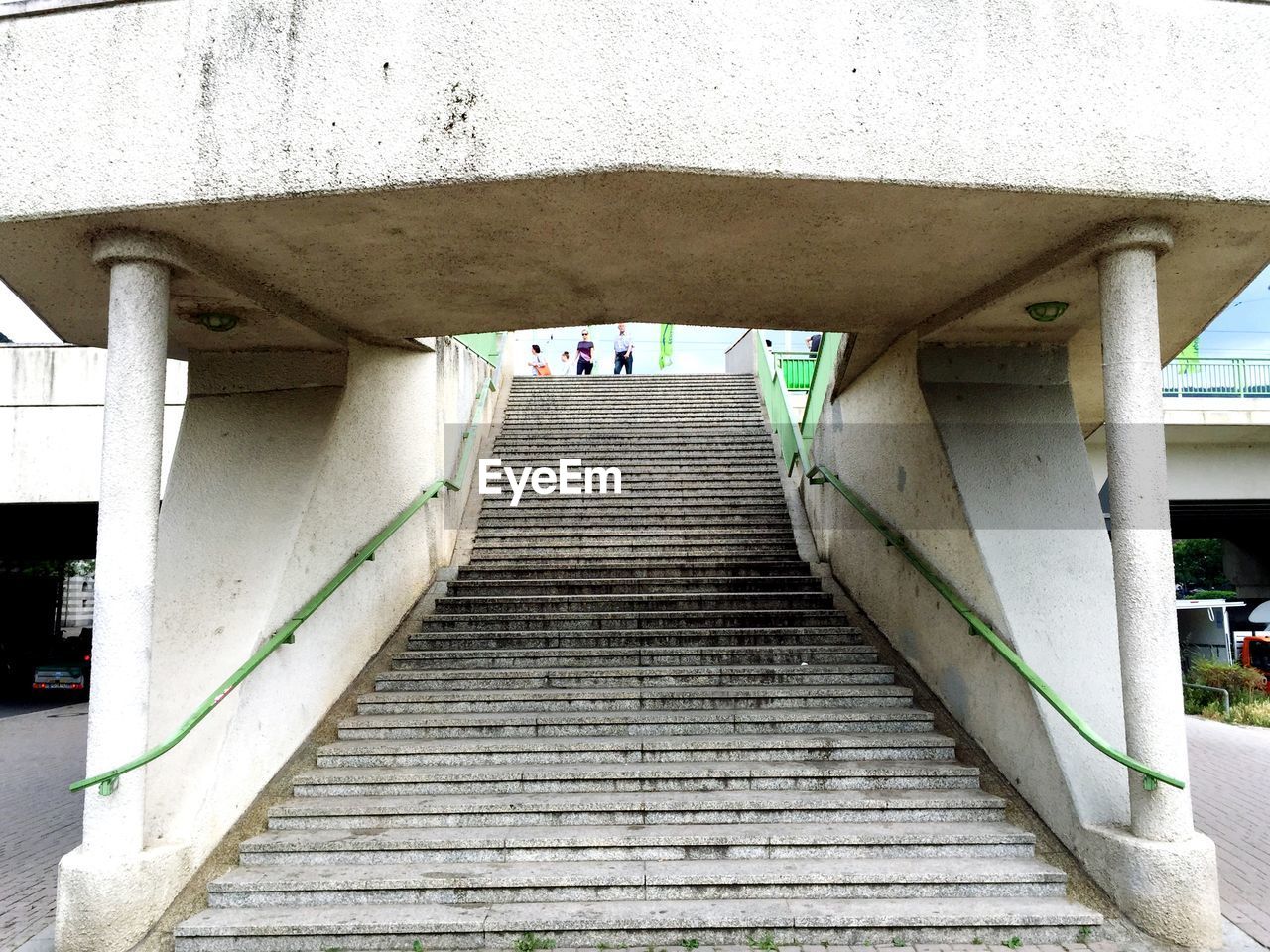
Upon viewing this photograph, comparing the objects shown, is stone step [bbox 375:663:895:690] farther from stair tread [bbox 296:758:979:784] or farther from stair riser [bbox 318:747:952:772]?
stair tread [bbox 296:758:979:784]

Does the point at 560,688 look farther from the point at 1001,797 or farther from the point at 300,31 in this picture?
the point at 300,31

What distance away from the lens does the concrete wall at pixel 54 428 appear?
9.58 meters

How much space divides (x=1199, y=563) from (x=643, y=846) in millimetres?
53877

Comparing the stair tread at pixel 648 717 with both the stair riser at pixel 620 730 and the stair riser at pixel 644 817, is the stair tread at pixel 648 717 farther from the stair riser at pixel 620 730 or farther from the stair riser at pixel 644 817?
the stair riser at pixel 644 817

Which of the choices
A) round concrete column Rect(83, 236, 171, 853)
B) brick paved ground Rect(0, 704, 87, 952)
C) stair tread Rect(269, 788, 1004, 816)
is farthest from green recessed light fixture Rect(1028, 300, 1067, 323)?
brick paved ground Rect(0, 704, 87, 952)

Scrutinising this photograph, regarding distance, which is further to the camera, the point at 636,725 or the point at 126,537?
the point at 636,725

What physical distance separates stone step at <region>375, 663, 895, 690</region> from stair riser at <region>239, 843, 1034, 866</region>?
5.64 ft

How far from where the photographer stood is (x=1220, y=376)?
14.4 metres

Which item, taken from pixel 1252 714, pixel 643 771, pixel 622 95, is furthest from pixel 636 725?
pixel 1252 714

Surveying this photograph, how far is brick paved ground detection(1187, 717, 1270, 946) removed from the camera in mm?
4703

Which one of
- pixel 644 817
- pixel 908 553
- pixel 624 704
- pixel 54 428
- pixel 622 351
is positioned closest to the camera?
pixel 644 817

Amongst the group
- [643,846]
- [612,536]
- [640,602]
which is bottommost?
[643,846]

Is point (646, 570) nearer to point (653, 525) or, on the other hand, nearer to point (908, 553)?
point (653, 525)

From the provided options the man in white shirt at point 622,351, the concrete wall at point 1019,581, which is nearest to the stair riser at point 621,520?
the concrete wall at point 1019,581
